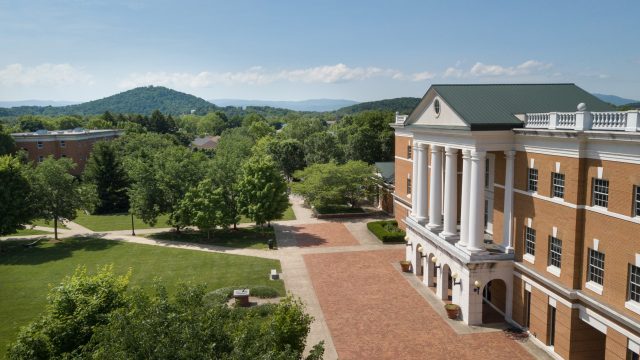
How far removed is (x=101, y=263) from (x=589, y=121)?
3931 cm

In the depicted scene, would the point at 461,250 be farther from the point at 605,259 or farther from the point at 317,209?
the point at 317,209

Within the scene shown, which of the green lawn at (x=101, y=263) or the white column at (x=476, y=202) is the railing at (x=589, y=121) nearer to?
the white column at (x=476, y=202)

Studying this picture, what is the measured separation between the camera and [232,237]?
51.7m

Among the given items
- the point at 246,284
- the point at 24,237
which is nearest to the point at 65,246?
the point at 24,237

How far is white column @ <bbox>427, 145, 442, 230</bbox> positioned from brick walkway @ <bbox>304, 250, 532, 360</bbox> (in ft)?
16.8

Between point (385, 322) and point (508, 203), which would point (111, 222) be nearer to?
point (385, 322)

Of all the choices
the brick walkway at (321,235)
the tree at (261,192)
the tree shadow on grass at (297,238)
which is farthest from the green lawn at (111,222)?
the brick walkway at (321,235)

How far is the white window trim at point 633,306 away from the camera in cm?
1866

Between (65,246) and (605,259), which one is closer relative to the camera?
(605,259)

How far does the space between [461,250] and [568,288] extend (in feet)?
23.2

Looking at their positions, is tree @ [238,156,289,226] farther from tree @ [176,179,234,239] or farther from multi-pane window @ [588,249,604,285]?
multi-pane window @ [588,249,604,285]

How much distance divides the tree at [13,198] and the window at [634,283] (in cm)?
5059

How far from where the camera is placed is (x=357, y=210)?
61781 millimetres

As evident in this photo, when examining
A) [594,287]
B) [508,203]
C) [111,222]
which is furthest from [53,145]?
[594,287]
